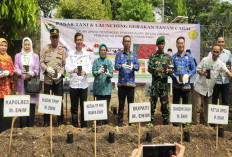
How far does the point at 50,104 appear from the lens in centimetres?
319

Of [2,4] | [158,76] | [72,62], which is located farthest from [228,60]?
[2,4]

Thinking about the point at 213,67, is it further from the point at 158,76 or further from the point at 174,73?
the point at 158,76

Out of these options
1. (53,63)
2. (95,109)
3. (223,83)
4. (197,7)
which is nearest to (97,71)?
(53,63)

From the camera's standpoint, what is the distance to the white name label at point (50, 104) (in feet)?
10.4

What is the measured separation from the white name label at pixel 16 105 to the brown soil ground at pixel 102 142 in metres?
0.40

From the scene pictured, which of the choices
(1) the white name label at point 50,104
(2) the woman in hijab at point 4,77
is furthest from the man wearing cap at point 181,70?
(2) the woman in hijab at point 4,77

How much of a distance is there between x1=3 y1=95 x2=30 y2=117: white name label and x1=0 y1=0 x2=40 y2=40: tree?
74.7 inches

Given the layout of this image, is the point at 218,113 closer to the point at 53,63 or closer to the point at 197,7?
the point at 53,63

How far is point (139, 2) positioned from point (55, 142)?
1852 cm

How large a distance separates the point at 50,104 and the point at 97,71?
4.79ft

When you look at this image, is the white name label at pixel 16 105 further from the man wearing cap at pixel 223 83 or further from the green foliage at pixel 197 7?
the green foliage at pixel 197 7

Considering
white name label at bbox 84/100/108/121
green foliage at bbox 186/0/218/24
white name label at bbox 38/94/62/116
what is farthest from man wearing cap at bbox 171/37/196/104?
green foliage at bbox 186/0/218/24

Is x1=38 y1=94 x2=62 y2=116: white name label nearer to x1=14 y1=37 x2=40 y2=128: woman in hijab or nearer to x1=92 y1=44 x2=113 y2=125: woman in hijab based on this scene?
x1=14 y1=37 x2=40 y2=128: woman in hijab

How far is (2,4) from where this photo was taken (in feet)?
14.2
